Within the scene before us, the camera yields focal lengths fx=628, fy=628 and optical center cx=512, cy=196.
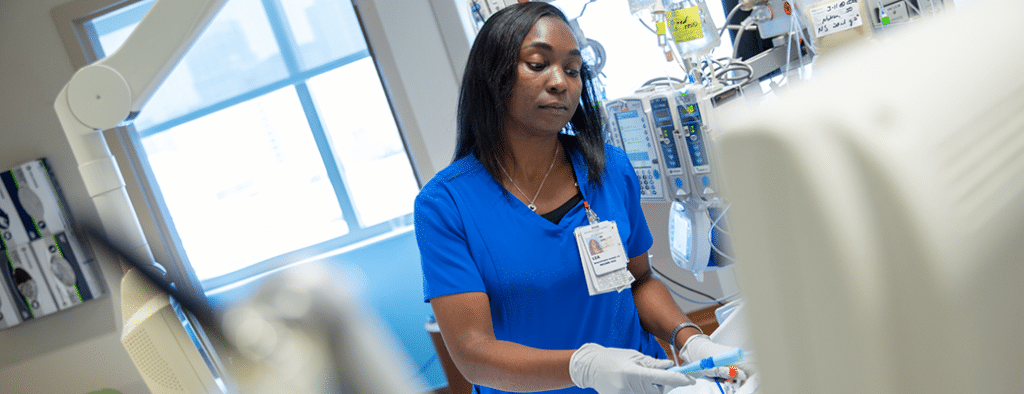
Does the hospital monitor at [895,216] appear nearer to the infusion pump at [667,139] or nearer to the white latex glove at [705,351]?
the white latex glove at [705,351]

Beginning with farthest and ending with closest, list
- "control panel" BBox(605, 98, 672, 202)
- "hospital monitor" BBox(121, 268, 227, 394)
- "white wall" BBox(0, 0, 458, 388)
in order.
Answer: "white wall" BBox(0, 0, 458, 388), "control panel" BBox(605, 98, 672, 202), "hospital monitor" BBox(121, 268, 227, 394)

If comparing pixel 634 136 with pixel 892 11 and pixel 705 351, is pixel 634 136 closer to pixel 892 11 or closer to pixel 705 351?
pixel 892 11

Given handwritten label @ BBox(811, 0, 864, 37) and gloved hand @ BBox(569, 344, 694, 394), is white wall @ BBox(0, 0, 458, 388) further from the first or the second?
gloved hand @ BBox(569, 344, 694, 394)

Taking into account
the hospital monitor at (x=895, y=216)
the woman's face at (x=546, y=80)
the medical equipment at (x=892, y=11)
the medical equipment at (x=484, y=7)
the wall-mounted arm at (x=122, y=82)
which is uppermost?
the medical equipment at (x=484, y=7)

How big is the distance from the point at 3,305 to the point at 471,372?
377 centimetres

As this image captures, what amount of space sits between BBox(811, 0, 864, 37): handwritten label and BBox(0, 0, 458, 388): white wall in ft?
5.39

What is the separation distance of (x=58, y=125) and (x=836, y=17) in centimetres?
388

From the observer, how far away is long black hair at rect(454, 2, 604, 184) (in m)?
1.23

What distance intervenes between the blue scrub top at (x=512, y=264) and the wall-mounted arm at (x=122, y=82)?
50 cm

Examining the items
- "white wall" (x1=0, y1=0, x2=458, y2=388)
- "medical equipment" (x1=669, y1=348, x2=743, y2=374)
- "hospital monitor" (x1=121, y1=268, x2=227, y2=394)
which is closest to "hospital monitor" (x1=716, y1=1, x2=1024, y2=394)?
"hospital monitor" (x1=121, y1=268, x2=227, y2=394)

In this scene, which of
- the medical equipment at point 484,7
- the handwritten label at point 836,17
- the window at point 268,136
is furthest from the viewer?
the window at point 268,136

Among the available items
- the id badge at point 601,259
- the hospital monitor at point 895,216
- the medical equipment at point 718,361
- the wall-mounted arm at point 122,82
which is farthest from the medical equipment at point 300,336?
the id badge at point 601,259

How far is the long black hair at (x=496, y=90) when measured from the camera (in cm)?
123

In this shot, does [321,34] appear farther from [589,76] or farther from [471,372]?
[471,372]
